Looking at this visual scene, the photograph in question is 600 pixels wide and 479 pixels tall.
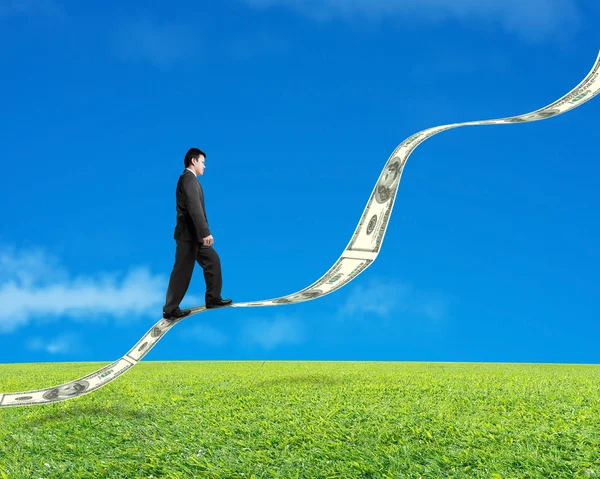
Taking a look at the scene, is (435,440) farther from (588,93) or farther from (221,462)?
(588,93)

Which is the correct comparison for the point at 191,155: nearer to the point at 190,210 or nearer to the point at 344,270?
the point at 190,210

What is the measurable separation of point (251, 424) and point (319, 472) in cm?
132

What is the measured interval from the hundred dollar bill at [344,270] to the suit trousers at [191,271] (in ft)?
0.66

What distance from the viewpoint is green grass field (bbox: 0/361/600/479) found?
485 cm

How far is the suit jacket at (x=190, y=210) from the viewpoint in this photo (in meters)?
5.82

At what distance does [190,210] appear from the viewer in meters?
5.82

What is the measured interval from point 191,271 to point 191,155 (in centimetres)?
117

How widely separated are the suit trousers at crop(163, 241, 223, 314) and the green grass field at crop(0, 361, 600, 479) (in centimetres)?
129

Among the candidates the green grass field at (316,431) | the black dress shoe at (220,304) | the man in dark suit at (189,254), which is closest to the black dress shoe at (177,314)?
the man in dark suit at (189,254)

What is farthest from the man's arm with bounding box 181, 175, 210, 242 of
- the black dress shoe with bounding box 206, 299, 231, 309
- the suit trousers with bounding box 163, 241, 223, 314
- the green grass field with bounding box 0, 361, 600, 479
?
the green grass field with bounding box 0, 361, 600, 479

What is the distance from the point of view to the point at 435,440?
5.23m

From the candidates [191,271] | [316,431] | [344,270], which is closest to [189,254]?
[191,271]

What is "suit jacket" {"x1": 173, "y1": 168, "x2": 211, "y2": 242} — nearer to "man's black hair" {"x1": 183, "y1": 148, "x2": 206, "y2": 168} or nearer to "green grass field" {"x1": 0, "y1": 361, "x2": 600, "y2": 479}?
"man's black hair" {"x1": 183, "y1": 148, "x2": 206, "y2": 168}

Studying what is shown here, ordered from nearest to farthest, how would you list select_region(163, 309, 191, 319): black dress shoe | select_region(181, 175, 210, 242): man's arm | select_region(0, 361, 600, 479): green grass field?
1. select_region(0, 361, 600, 479): green grass field
2. select_region(181, 175, 210, 242): man's arm
3. select_region(163, 309, 191, 319): black dress shoe
